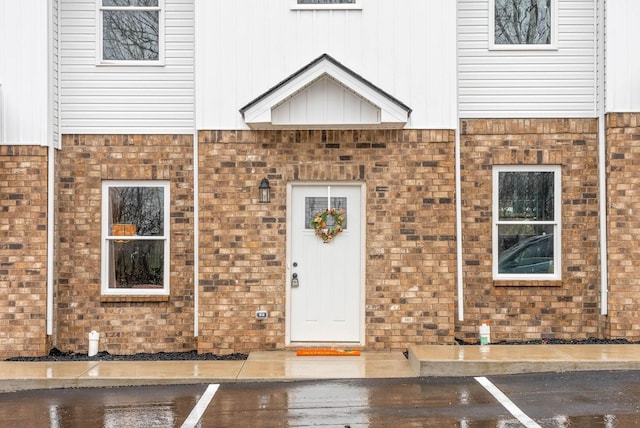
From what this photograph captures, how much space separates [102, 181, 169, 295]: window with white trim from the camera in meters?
12.2

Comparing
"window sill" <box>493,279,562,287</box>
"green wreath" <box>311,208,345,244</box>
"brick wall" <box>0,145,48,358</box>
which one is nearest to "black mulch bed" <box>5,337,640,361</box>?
"brick wall" <box>0,145,48,358</box>

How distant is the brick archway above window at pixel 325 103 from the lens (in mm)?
11117

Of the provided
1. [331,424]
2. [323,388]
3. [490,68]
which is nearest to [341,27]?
[490,68]

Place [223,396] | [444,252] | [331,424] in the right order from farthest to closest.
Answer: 1. [444,252]
2. [223,396]
3. [331,424]

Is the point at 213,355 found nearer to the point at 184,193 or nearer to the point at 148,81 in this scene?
Result: the point at 184,193

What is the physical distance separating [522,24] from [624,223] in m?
3.36

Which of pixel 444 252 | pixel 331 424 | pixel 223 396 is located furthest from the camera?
pixel 444 252

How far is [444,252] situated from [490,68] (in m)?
Answer: 2.92

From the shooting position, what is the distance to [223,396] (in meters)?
9.14

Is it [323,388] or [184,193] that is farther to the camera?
[184,193]

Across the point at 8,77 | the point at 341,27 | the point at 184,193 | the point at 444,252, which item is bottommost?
the point at 444,252

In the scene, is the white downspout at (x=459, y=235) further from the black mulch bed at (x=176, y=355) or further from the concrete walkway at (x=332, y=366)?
the concrete walkway at (x=332, y=366)

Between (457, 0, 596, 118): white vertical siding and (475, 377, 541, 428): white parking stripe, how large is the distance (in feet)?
14.3

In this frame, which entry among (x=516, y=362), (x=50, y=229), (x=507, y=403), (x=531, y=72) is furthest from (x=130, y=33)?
(x=507, y=403)
